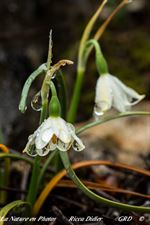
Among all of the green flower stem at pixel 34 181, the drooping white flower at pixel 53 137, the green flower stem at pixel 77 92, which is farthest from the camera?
the green flower stem at pixel 77 92

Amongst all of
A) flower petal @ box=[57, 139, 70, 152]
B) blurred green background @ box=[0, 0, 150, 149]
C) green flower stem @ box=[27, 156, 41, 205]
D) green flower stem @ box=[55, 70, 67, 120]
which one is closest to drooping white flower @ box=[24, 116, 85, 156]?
flower petal @ box=[57, 139, 70, 152]

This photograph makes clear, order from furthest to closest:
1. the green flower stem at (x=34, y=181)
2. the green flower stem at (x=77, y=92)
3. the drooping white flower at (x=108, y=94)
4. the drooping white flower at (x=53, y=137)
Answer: the green flower stem at (x=77, y=92)
the drooping white flower at (x=108, y=94)
the green flower stem at (x=34, y=181)
the drooping white flower at (x=53, y=137)

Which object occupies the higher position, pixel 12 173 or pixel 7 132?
pixel 7 132

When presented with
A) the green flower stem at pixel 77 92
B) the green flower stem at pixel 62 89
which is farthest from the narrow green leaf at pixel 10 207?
the green flower stem at pixel 77 92

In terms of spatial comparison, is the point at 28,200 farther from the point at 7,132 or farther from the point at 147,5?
the point at 147,5

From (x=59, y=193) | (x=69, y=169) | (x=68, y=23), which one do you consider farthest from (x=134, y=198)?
(x=68, y=23)

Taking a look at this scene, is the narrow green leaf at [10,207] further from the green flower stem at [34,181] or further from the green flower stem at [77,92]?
Answer: the green flower stem at [77,92]
